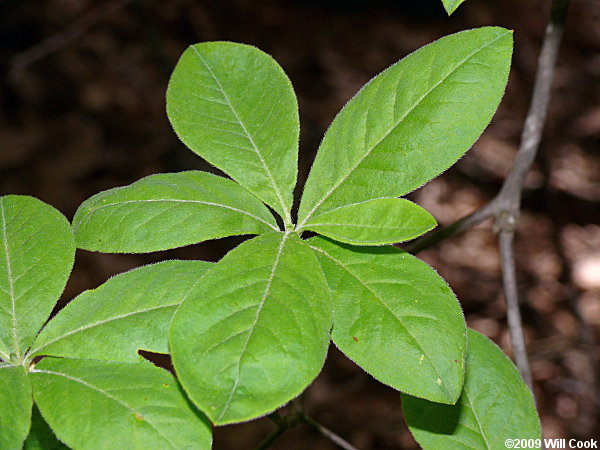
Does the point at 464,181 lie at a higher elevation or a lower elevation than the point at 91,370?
lower

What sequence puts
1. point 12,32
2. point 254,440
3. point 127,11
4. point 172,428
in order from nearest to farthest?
point 172,428 < point 254,440 < point 12,32 < point 127,11

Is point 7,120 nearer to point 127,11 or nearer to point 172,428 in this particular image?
point 127,11

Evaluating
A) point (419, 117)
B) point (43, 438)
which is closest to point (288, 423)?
point (43, 438)

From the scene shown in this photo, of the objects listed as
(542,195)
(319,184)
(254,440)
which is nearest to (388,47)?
(542,195)

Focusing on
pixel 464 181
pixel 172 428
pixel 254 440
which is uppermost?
pixel 172 428

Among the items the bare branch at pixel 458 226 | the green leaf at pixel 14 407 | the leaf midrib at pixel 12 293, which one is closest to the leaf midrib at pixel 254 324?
the green leaf at pixel 14 407

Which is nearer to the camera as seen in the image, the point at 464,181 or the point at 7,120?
the point at 7,120

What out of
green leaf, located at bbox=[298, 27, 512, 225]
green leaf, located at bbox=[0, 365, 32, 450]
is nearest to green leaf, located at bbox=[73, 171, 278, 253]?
green leaf, located at bbox=[298, 27, 512, 225]
